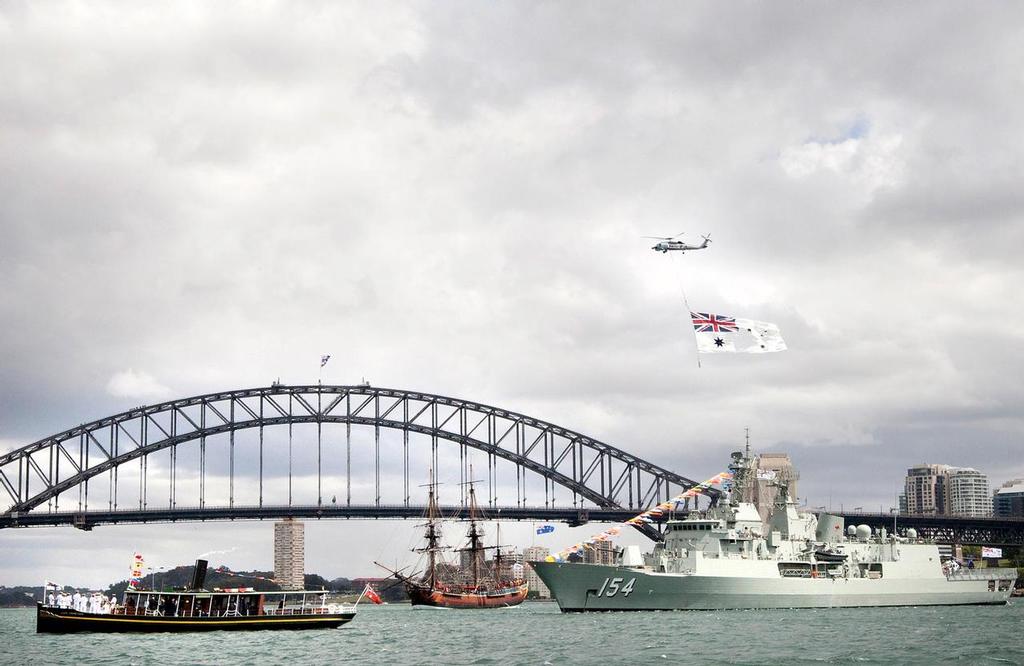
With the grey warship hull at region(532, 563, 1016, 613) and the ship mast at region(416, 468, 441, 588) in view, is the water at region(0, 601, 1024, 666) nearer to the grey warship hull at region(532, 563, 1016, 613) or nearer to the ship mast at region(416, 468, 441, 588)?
the grey warship hull at region(532, 563, 1016, 613)

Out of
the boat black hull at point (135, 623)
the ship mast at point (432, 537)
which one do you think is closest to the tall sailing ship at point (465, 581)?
the ship mast at point (432, 537)

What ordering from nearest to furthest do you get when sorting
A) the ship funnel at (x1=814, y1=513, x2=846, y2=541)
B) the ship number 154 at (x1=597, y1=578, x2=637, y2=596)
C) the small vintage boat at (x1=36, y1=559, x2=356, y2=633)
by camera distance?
the small vintage boat at (x1=36, y1=559, x2=356, y2=633), the ship number 154 at (x1=597, y1=578, x2=637, y2=596), the ship funnel at (x1=814, y1=513, x2=846, y2=541)

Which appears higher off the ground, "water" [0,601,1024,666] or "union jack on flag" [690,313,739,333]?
"union jack on flag" [690,313,739,333]

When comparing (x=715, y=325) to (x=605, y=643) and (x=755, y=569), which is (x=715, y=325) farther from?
(x=755, y=569)

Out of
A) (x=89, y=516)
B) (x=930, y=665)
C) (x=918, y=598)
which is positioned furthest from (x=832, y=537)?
(x=89, y=516)

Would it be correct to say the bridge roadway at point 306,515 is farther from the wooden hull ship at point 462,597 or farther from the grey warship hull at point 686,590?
the grey warship hull at point 686,590

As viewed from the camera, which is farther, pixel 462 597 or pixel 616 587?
pixel 462 597

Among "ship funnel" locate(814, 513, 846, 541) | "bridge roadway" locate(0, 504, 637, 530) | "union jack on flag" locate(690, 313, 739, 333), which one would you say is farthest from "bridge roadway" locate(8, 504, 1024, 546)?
"union jack on flag" locate(690, 313, 739, 333)

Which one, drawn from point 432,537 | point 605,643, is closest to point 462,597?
point 432,537
